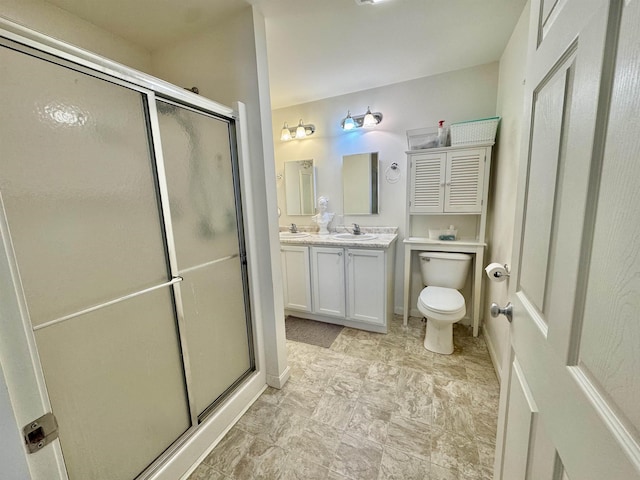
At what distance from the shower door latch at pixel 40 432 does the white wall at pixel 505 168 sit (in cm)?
197

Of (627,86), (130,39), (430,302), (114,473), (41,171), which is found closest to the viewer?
(627,86)

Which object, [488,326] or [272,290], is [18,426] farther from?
[488,326]

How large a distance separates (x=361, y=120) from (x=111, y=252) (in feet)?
8.08

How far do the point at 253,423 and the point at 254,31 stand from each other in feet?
7.77

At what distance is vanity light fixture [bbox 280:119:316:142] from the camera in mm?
2889

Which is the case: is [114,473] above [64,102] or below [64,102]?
below

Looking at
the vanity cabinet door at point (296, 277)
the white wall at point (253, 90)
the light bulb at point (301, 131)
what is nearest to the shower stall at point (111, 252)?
the white wall at point (253, 90)

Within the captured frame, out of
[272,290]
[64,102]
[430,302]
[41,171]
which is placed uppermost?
[64,102]

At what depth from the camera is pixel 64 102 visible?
883 millimetres

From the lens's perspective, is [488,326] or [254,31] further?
[488,326]

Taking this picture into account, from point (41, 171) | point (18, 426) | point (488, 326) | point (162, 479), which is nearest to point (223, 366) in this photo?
point (162, 479)

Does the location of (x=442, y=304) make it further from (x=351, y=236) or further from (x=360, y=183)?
(x=360, y=183)

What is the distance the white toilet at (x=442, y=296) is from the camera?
2.04 meters

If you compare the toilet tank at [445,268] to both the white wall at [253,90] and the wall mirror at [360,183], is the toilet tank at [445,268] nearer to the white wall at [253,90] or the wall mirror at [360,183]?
the wall mirror at [360,183]
